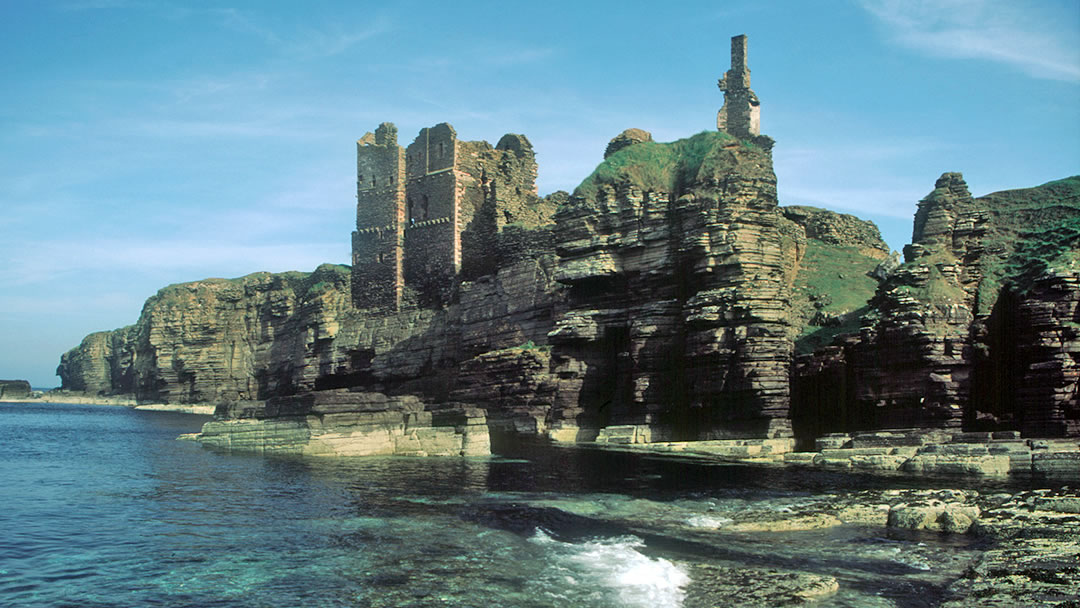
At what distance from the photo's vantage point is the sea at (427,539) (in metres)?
17.5

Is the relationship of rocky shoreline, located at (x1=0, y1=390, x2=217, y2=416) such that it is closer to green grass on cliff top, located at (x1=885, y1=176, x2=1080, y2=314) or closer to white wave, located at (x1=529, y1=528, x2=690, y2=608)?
green grass on cliff top, located at (x1=885, y1=176, x2=1080, y2=314)

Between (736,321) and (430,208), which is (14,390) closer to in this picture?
(430,208)

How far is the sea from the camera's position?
17.5 m

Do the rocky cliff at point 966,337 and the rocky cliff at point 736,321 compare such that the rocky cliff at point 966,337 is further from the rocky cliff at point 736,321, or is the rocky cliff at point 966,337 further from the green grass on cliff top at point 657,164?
the green grass on cliff top at point 657,164

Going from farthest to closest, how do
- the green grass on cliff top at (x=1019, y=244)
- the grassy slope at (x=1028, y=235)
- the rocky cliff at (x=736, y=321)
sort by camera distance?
the grassy slope at (x=1028, y=235) → the green grass on cliff top at (x=1019, y=244) → the rocky cliff at (x=736, y=321)

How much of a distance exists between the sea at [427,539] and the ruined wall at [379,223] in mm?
44959

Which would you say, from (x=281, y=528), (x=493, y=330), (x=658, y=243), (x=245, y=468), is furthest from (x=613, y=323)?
(x=281, y=528)

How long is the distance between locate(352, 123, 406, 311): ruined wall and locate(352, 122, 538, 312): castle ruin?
0.29ft

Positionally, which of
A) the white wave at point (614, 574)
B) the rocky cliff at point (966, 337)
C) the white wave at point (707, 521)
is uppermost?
the rocky cliff at point (966, 337)

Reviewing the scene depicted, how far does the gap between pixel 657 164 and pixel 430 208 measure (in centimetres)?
2895

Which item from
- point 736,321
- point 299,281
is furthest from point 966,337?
point 299,281

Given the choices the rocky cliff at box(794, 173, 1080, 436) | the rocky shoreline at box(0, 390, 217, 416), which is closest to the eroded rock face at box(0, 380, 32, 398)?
the rocky shoreline at box(0, 390, 217, 416)

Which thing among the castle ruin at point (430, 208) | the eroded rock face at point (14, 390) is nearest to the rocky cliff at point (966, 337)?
the castle ruin at point (430, 208)

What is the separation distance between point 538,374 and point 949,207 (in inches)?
928
